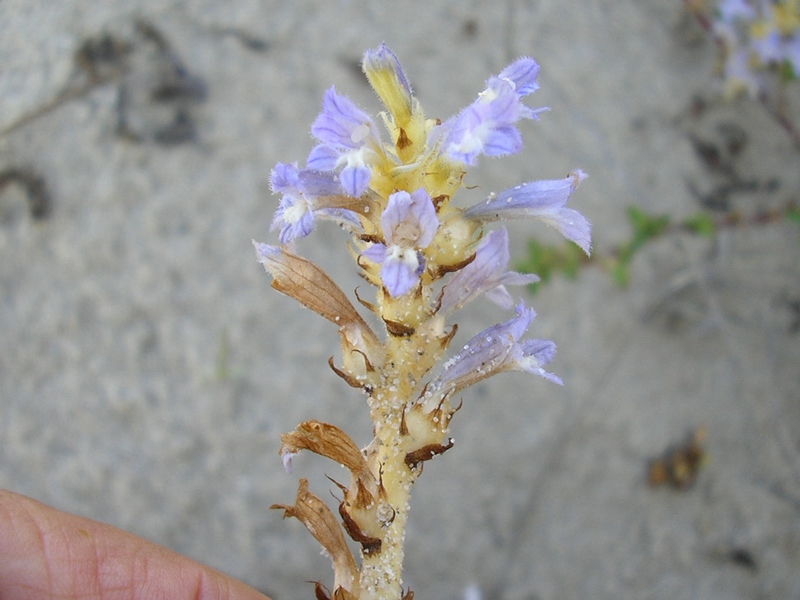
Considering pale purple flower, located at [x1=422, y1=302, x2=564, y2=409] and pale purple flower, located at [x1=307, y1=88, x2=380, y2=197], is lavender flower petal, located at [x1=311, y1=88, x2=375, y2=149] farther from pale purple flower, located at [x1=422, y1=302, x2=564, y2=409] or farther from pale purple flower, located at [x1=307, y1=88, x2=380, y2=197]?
pale purple flower, located at [x1=422, y1=302, x2=564, y2=409]

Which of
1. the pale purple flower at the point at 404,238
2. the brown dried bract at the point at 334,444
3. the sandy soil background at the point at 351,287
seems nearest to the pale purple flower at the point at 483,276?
the pale purple flower at the point at 404,238

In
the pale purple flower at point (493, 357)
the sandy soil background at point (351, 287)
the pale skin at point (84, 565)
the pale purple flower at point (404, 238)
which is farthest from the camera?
the sandy soil background at point (351, 287)

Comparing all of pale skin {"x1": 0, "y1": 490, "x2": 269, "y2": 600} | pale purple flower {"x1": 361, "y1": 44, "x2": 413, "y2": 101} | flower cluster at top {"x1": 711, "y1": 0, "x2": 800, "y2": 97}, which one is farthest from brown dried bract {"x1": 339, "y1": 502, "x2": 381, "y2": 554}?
flower cluster at top {"x1": 711, "y1": 0, "x2": 800, "y2": 97}

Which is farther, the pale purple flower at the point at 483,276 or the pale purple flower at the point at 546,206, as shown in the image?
the pale purple flower at the point at 483,276

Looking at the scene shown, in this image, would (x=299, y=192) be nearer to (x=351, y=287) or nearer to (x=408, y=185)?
(x=408, y=185)

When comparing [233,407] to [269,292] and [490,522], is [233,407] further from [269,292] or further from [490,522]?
[490,522]

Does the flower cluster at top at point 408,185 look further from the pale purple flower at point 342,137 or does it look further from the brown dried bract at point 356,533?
the brown dried bract at point 356,533

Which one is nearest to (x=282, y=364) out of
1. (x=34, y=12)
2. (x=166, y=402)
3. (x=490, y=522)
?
(x=166, y=402)

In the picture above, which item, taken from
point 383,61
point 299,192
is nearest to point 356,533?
point 299,192
